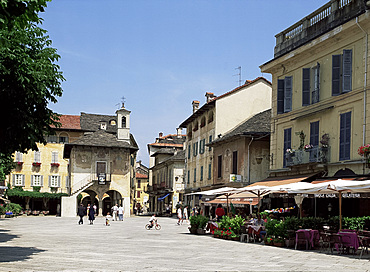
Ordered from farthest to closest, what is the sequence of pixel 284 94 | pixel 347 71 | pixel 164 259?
pixel 284 94
pixel 347 71
pixel 164 259

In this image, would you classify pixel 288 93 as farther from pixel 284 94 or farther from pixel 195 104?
pixel 195 104

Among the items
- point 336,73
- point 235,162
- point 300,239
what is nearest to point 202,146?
point 235,162

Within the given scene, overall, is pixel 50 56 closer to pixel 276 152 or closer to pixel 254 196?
pixel 254 196

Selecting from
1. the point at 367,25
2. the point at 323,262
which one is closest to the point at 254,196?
the point at 367,25

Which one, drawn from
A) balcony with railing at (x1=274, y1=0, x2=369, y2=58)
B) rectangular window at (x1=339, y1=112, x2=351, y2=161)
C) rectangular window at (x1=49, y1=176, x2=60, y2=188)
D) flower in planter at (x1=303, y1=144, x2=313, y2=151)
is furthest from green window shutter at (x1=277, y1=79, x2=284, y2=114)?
rectangular window at (x1=49, y1=176, x2=60, y2=188)

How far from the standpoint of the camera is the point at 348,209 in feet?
78.9

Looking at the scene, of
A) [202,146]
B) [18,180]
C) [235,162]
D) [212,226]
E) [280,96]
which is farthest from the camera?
[18,180]

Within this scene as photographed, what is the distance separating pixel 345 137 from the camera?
77.7 feet

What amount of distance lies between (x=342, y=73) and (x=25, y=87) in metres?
14.1

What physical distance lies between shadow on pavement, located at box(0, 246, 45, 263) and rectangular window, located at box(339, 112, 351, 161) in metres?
13.4

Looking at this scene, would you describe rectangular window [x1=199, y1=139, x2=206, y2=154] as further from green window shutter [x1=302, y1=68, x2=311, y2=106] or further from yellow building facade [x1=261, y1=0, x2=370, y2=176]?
green window shutter [x1=302, y1=68, x2=311, y2=106]

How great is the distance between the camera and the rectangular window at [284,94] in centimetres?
2892

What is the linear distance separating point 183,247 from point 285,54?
44.4ft

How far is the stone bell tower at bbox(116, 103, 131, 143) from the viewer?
214ft
